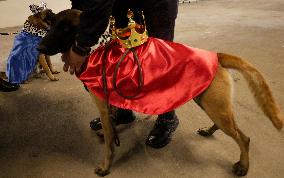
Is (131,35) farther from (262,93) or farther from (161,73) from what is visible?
(262,93)

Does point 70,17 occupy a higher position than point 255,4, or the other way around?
point 70,17

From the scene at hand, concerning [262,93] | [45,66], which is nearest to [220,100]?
[262,93]

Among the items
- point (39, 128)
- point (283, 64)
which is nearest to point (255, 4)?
point (283, 64)

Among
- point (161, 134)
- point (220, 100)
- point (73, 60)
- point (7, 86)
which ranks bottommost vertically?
point (7, 86)

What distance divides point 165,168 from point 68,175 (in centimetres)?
79

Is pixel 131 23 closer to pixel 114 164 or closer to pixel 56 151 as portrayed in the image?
pixel 114 164

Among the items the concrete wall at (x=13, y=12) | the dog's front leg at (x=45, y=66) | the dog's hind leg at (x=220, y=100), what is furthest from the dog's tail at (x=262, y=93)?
the concrete wall at (x=13, y=12)

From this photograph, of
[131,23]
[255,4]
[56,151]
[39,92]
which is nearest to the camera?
[131,23]

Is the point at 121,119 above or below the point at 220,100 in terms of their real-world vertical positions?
below

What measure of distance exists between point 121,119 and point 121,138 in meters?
0.28

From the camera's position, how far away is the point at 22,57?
4.10 meters

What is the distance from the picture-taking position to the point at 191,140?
9.84 ft

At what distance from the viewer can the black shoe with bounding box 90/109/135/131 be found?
10.7ft

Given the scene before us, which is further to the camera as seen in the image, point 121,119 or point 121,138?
point 121,119
